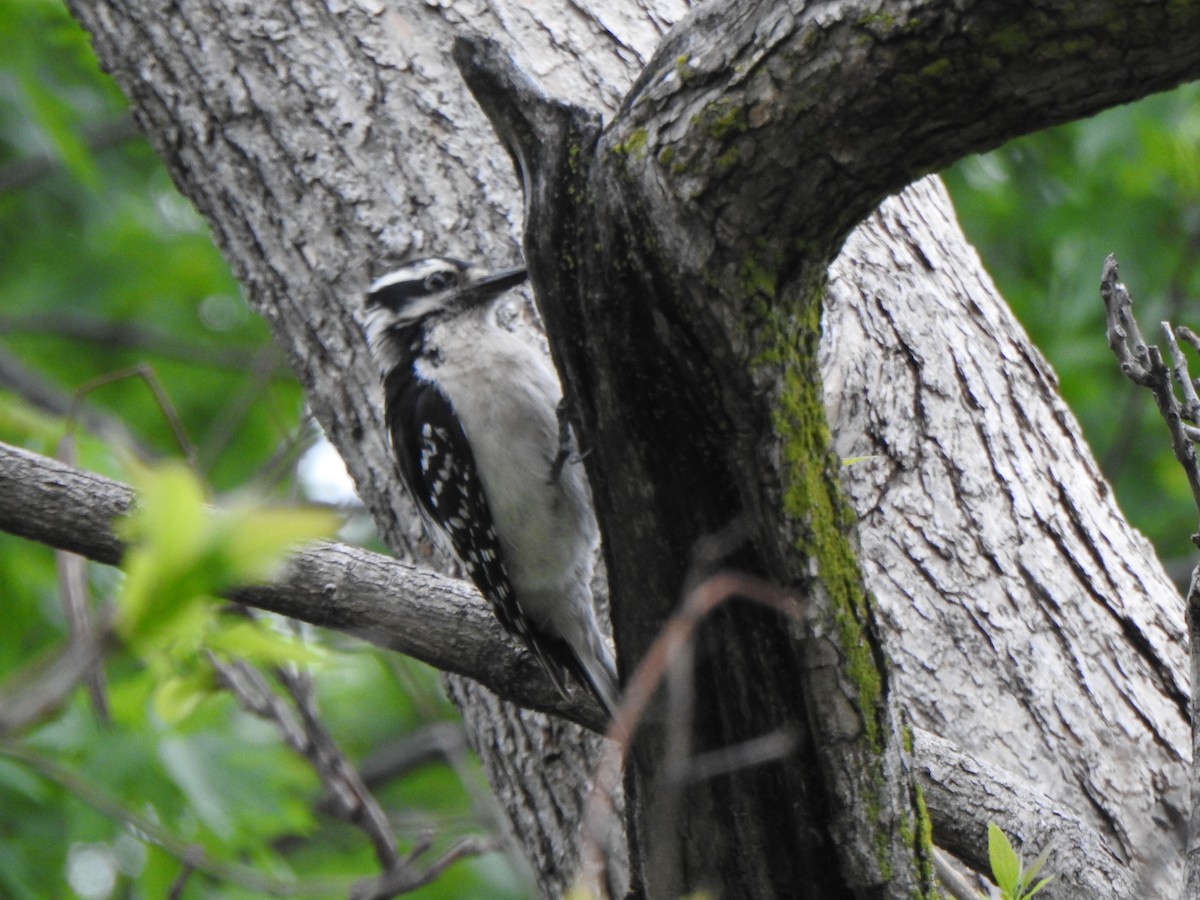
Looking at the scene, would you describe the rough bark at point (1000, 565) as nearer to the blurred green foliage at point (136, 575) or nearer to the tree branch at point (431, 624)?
the tree branch at point (431, 624)

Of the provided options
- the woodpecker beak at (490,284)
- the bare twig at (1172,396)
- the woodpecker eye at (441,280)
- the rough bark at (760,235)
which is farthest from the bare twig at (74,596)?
the bare twig at (1172,396)

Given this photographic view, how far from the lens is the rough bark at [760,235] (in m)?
2.18

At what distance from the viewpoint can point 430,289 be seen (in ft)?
14.2

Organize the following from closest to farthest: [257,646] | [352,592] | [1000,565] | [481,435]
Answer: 1. [352,592]
2. [1000,565]
3. [257,646]
4. [481,435]

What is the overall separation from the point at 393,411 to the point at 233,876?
1.61 meters

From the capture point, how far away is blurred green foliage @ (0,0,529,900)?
4953mm

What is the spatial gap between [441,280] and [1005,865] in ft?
8.50

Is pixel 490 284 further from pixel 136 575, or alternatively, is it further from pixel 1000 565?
pixel 136 575

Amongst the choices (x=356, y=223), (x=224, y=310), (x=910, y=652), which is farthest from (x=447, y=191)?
(x=224, y=310)

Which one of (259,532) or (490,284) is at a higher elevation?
(490,284)

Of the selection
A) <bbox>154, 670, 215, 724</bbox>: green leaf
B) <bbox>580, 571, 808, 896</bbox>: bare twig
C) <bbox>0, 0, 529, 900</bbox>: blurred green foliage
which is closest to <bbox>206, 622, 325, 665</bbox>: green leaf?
<bbox>0, 0, 529, 900</bbox>: blurred green foliage

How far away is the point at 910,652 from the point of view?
3604 mm

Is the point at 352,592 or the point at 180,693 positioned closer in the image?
the point at 352,592

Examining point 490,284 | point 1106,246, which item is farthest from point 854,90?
point 1106,246
